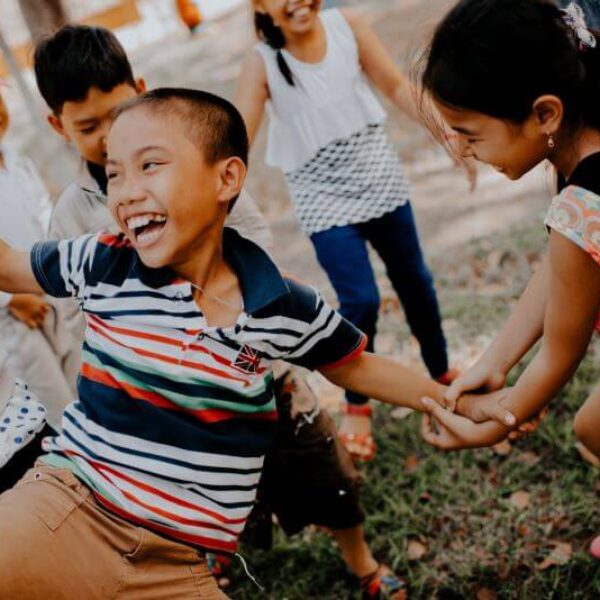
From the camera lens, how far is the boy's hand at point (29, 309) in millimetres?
2656

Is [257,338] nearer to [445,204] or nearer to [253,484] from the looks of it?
[253,484]

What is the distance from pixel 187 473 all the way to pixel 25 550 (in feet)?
1.34

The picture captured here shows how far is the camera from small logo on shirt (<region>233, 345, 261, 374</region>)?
1816 millimetres

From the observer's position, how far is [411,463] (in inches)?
126

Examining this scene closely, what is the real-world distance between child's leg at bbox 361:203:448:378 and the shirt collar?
124cm

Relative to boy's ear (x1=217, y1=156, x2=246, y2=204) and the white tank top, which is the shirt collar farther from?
the white tank top

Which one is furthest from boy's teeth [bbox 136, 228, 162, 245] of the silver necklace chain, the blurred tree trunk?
the blurred tree trunk

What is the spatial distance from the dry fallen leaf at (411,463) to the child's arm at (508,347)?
0.88 meters

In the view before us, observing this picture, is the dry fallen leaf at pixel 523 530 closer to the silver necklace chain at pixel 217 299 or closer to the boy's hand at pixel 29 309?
the silver necklace chain at pixel 217 299

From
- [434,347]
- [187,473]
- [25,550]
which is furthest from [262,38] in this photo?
[25,550]

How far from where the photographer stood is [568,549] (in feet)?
8.34

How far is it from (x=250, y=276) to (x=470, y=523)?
1554 mm

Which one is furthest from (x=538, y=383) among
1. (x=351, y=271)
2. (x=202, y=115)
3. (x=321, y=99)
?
(x=321, y=99)

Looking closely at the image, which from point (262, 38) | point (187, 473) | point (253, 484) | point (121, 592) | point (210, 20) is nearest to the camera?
point (121, 592)
